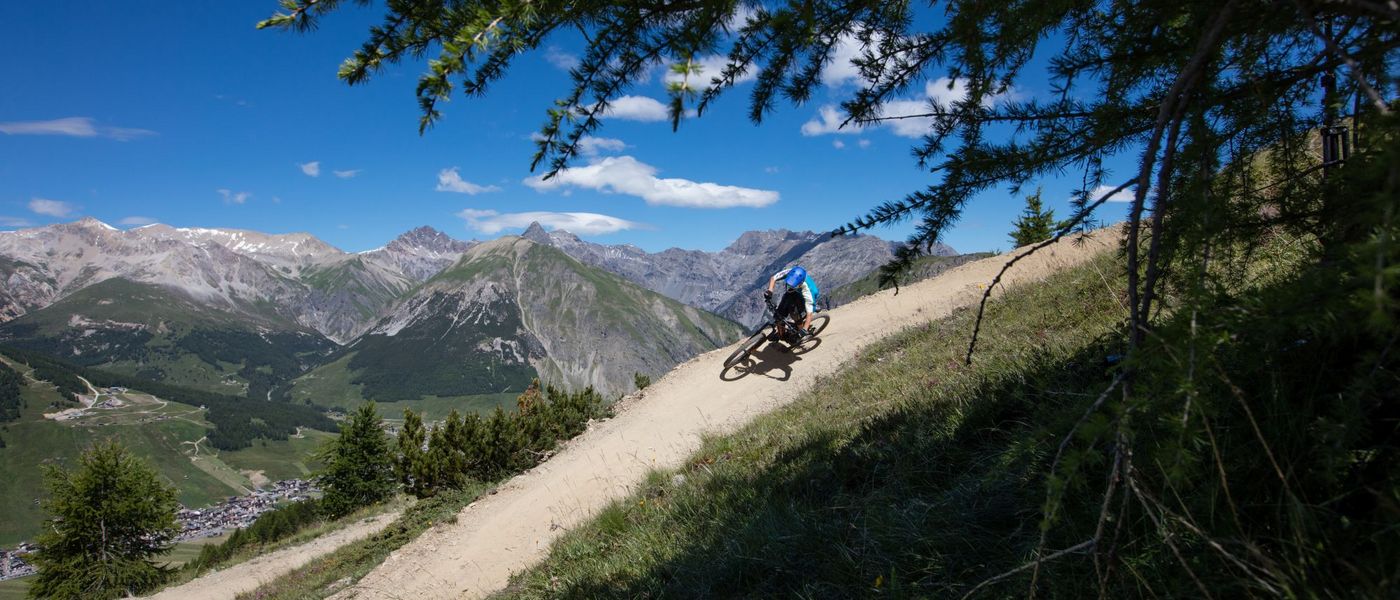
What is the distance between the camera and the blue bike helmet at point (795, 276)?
1507 centimetres

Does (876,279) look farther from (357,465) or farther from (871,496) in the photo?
(357,465)

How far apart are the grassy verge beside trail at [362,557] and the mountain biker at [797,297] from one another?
8.36 meters

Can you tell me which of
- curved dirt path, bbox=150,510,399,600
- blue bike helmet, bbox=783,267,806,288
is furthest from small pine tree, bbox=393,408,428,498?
blue bike helmet, bbox=783,267,806,288

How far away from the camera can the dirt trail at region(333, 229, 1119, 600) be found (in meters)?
10.1

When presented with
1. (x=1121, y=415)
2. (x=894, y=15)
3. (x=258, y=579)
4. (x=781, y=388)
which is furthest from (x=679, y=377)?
(x=1121, y=415)

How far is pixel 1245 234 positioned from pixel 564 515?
397 inches

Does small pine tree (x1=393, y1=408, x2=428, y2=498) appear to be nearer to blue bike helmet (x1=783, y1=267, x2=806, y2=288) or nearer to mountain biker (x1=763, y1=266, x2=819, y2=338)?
mountain biker (x1=763, y1=266, x2=819, y2=338)

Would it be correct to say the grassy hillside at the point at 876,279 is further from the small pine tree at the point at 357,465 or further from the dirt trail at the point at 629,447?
the small pine tree at the point at 357,465

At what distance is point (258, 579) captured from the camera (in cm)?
1741

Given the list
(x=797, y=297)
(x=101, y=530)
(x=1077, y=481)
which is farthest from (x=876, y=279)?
(x=101, y=530)

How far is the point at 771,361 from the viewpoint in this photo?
663 inches

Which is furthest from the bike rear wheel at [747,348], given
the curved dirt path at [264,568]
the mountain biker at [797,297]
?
the curved dirt path at [264,568]

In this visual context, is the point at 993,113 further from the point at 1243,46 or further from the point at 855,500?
the point at 855,500

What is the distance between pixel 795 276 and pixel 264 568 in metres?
18.3
